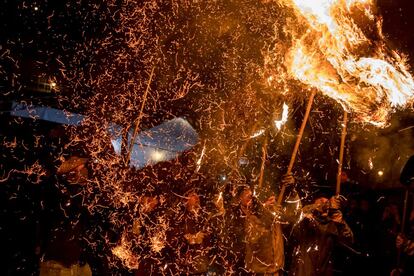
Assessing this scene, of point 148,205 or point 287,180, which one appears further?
point 148,205

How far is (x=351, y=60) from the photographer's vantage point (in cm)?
441

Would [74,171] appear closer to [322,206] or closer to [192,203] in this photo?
[192,203]

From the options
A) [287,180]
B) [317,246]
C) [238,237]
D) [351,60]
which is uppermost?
[351,60]

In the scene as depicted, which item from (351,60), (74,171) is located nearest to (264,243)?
(74,171)

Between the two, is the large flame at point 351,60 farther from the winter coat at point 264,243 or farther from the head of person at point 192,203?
the head of person at point 192,203

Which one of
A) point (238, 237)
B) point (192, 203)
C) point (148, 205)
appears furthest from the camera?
point (238, 237)

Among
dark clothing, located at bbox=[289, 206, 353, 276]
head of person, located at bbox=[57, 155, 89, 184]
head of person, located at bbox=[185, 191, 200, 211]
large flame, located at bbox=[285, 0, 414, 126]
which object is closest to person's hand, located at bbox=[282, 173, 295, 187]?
dark clothing, located at bbox=[289, 206, 353, 276]

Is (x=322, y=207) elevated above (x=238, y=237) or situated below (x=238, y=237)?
above

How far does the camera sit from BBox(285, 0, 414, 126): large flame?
13.7 feet

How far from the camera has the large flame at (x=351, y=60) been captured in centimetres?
417

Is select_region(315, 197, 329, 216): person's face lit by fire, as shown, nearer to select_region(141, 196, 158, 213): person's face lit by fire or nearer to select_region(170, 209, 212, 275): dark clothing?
select_region(170, 209, 212, 275): dark clothing

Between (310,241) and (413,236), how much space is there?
3.68ft

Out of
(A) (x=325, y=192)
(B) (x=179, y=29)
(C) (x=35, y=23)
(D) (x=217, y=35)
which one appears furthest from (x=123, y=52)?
(A) (x=325, y=192)

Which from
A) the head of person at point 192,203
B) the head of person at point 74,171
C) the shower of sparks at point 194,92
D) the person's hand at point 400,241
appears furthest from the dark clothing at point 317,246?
the head of person at point 74,171
